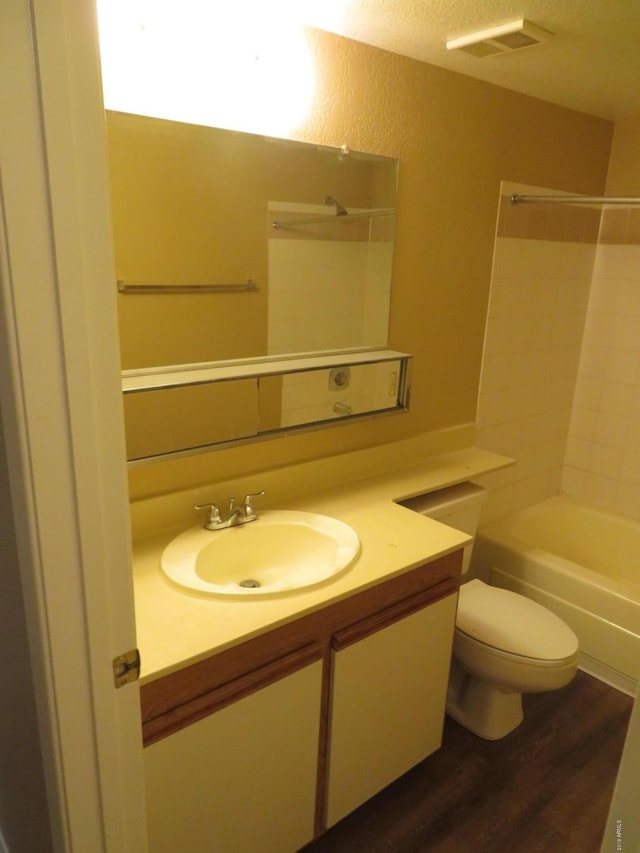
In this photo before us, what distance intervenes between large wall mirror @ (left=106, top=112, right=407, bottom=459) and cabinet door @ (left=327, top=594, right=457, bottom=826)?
0.68 m

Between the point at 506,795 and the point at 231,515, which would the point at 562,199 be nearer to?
the point at 231,515

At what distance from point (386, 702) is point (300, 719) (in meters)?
0.31

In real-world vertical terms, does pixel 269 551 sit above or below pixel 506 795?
above

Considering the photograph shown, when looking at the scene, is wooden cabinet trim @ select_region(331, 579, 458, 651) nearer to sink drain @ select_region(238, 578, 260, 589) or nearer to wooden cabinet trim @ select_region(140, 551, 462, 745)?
wooden cabinet trim @ select_region(140, 551, 462, 745)

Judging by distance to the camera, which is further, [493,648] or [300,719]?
[493,648]

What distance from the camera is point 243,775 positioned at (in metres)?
1.30

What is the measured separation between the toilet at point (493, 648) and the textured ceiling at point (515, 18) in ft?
4.48

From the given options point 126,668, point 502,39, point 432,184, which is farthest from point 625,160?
point 126,668

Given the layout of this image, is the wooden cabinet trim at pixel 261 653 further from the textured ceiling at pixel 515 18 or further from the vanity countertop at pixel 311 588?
the textured ceiling at pixel 515 18

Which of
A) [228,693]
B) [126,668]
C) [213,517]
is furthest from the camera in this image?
[213,517]

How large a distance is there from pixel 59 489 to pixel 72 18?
1.74 ft

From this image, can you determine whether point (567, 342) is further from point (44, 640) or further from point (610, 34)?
point (44, 640)

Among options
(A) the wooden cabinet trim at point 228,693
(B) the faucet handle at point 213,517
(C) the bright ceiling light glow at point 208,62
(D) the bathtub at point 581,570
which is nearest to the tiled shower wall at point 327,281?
(C) the bright ceiling light glow at point 208,62

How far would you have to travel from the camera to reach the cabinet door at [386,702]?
4.89 feet
